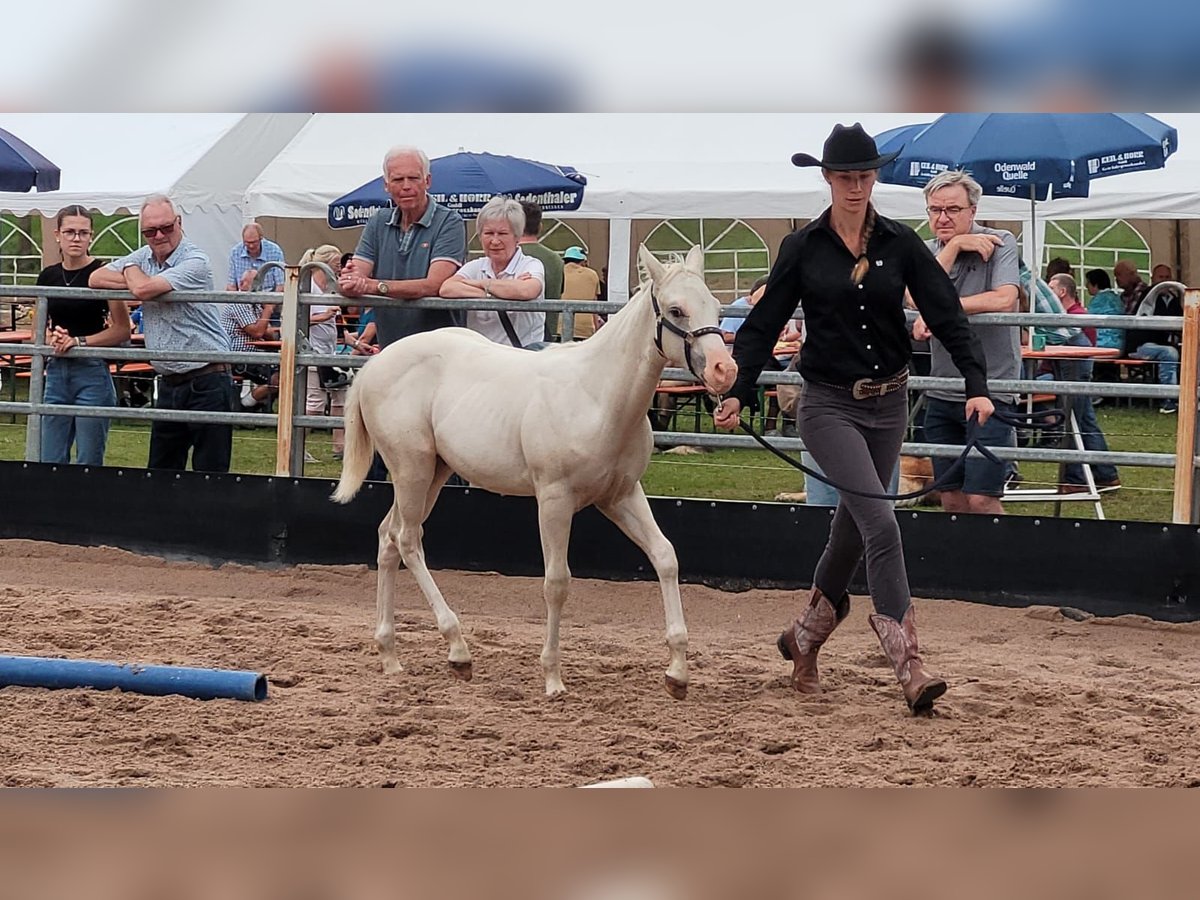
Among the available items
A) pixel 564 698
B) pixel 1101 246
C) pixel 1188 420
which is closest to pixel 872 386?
pixel 564 698

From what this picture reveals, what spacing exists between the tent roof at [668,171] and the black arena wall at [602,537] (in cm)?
714

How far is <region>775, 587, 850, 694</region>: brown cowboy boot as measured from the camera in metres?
5.16

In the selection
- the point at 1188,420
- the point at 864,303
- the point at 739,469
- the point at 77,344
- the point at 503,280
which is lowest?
the point at 739,469

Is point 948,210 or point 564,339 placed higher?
point 948,210

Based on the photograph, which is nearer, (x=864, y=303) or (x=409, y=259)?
(x=864, y=303)

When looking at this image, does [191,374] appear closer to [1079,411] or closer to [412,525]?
[412,525]

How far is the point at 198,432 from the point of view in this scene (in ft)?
27.6

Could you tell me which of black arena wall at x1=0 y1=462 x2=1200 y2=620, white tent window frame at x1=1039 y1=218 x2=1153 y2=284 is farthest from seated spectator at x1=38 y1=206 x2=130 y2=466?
white tent window frame at x1=1039 y1=218 x2=1153 y2=284

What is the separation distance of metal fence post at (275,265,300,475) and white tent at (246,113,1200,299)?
662 cm

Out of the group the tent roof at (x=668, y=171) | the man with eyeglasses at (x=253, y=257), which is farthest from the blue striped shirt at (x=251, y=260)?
the tent roof at (x=668, y=171)

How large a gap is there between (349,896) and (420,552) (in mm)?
5417

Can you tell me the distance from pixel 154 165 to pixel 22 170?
6044 mm
